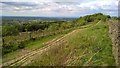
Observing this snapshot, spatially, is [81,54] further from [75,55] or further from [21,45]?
[21,45]

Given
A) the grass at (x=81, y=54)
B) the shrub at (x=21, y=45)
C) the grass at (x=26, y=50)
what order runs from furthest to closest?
the shrub at (x=21, y=45)
the grass at (x=26, y=50)
the grass at (x=81, y=54)

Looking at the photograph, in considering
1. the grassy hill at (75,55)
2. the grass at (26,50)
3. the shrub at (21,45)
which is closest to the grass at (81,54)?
the grassy hill at (75,55)

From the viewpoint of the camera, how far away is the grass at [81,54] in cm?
984

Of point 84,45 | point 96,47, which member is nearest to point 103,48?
point 96,47

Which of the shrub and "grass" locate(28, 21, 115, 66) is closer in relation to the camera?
"grass" locate(28, 21, 115, 66)

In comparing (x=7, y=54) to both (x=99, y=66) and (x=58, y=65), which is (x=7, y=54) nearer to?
(x=58, y=65)

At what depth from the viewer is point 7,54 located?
41.5 ft

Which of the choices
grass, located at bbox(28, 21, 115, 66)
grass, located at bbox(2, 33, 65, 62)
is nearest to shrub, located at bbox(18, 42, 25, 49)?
grass, located at bbox(2, 33, 65, 62)

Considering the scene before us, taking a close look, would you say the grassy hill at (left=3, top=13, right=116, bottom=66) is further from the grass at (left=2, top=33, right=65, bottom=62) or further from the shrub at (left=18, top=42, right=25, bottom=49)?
the shrub at (left=18, top=42, right=25, bottom=49)

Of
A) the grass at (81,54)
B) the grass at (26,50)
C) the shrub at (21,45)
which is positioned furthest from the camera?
the shrub at (21,45)

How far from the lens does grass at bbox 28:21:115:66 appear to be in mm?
9844

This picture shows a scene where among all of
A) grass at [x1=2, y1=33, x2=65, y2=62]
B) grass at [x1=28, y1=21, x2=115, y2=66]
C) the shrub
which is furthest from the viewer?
the shrub

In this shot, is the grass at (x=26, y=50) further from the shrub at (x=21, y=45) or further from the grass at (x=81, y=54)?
the grass at (x=81, y=54)

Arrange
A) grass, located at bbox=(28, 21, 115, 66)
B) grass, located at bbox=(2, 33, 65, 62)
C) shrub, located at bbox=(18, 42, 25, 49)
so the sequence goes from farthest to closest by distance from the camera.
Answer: shrub, located at bbox=(18, 42, 25, 49)
grass, located at bbox=(2, 33, 65, 62)
grass, located at bbox=(28, 21, 115, 66)
